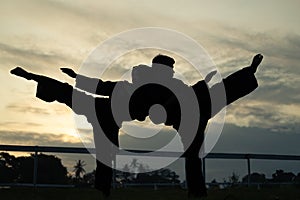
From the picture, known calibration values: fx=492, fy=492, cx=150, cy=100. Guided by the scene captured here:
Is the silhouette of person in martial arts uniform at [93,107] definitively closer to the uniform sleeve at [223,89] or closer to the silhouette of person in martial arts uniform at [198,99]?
the silhouette of person in martial arts uniform at [198,99]

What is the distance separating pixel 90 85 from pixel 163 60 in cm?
237

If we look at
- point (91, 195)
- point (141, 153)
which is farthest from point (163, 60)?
point (141, 153)

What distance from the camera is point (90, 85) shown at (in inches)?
567

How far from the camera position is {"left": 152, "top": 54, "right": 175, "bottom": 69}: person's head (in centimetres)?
1498

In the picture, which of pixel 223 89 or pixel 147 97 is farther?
pixel 223 89

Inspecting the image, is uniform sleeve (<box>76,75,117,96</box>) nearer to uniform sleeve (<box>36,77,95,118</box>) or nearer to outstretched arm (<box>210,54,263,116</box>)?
uniform sleeve (<box>36,77,95,118</box>)

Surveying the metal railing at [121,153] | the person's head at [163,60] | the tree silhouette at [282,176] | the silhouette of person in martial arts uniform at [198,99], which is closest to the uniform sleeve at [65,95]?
the metal railing at [121,153]

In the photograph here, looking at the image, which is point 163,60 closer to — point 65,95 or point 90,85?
point 90,85

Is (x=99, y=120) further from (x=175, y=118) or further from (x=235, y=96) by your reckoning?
(x=235, y=96)

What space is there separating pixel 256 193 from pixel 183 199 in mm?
2905

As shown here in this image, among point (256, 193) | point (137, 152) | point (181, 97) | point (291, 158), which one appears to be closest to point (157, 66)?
point (181, 97)

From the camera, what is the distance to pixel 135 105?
1462 cm

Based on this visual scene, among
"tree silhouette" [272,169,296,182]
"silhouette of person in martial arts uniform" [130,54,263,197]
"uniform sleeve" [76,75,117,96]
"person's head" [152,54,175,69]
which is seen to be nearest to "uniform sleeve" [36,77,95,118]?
"uniform sleeve" [76,75,117,96]

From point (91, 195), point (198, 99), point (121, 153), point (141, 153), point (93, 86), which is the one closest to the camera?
point (91, 195)
